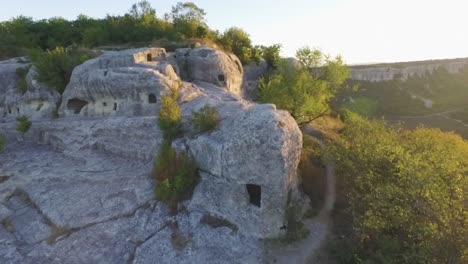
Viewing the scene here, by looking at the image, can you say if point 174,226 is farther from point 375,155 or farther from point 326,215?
point 375,155

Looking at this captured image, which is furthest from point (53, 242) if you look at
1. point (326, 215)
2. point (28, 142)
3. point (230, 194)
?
point (326, 215)

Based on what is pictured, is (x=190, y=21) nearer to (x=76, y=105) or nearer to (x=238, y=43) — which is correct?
(x=238, y=43)

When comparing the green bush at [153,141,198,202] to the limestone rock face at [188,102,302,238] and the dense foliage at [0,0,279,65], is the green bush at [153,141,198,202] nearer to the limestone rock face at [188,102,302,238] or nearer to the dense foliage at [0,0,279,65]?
the limestone rock face at [188,102,302,238]

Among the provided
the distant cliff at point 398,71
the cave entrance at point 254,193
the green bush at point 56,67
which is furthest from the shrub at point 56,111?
the distant cliff at point 398,71

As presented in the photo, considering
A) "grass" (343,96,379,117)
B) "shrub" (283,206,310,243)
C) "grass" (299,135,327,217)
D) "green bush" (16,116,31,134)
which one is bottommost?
"shrub" (283,206,310,243)

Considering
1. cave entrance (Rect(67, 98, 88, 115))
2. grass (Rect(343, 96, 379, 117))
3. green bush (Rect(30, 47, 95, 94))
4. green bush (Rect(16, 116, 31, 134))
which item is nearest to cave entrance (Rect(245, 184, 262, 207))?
cave entrance (Rect(67, 98, 88, 115))

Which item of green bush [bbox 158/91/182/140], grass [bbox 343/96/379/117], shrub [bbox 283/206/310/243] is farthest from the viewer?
grass [bbox 343/96/379/117]

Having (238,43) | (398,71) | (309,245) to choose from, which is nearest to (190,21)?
(238,43)
